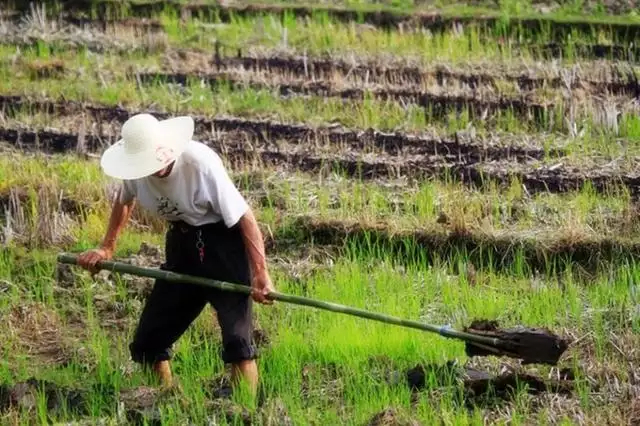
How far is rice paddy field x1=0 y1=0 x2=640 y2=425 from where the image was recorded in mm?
5406

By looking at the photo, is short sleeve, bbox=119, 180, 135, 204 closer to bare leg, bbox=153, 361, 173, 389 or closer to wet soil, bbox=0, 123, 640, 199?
bare leg, bbox=153, 361, 173, 389

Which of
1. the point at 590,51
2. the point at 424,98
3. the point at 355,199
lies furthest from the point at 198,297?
the point at 590,51

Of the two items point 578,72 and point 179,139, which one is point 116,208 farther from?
point 578,72

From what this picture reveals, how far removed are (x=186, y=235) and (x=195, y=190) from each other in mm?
247

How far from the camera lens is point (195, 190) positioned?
522cm

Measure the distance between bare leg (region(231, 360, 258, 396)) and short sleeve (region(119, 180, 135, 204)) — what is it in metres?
0.71

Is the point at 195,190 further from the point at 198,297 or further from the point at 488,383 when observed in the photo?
the point at 488,383

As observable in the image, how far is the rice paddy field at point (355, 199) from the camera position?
5406 mm

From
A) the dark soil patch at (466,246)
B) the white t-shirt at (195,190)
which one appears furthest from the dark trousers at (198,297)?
the dark soil patch at (466,246)

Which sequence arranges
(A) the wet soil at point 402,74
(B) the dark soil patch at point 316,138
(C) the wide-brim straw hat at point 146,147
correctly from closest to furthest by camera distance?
(C) the wide-brim straw hat at point 146,147 < (B) the dark soil patch at point 316,138 < (A) the wet soil at point 402,74

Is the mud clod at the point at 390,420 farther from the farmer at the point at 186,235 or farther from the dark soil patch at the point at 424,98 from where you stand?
the dark soil patch at the point at 424,98

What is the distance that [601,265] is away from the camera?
6.70 metres

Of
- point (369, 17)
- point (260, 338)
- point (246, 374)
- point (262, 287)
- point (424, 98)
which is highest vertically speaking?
point (369, 17)

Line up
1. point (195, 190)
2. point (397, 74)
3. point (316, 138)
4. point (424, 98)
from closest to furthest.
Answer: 1. point (195, 190)
2. point (316, 138)
3. point (424, 98)
4. point (397, 74)
